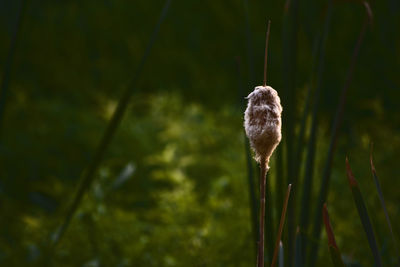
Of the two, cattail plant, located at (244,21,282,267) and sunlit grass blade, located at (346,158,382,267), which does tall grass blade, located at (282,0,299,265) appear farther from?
cattail plant, located at (244,21,282,267)

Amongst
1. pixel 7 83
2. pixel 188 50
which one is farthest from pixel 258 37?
pixel 7 83

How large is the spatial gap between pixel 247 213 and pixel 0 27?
2650 millimetres

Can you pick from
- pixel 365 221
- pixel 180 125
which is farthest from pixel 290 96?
pixel 180 125

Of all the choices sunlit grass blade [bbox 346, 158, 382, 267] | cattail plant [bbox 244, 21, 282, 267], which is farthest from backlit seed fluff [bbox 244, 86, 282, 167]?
sunlit grass blade [bbox 346, 158, 382, 267]

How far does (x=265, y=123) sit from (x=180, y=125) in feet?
5.54

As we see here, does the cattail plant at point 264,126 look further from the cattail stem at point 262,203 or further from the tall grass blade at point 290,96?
the tall grass blade at point 290,96

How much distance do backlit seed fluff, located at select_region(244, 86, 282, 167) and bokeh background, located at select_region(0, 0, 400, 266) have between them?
24 centimetres

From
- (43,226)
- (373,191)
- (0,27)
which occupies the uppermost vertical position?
(0,27)

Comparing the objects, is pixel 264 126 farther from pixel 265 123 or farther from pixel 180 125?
pixel 180 125

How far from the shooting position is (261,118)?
442mm

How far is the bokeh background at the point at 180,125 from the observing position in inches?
42.4

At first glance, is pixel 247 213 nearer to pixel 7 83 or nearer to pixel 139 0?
pixel 7 83

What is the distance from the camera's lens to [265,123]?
0.44 metres

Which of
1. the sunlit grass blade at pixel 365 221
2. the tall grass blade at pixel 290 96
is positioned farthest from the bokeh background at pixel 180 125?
the sunlit grass blade at pixel 365 221
